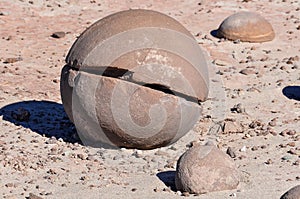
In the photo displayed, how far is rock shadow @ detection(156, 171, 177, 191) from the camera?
7.63 metres

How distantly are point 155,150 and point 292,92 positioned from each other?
316 cm

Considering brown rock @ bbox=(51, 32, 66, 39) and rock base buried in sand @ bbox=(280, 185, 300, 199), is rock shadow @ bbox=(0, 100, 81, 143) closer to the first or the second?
rock base buried in sand @ bbox=(280, 185, 300, 199)

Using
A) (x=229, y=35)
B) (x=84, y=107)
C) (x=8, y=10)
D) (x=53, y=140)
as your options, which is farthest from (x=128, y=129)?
(x=8, y=10)

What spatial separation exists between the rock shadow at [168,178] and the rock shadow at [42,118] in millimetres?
1396

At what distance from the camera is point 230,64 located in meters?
12.4

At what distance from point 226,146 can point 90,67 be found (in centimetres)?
192

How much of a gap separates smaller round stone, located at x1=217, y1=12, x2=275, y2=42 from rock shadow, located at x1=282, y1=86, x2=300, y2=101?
2.55 m

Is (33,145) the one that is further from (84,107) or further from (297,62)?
(297,62)

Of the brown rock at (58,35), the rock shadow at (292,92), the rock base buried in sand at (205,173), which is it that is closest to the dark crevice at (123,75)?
the rock base buried in sand at (205,173)

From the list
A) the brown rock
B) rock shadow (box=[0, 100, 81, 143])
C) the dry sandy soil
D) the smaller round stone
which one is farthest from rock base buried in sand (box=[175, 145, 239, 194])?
the brown rock

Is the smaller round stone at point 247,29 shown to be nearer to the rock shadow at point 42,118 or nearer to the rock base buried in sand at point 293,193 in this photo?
the rock shadow at point 42,118

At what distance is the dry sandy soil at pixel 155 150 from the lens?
25.3ft

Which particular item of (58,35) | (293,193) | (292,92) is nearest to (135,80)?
(293,193)

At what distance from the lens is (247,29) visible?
13.5 metres
